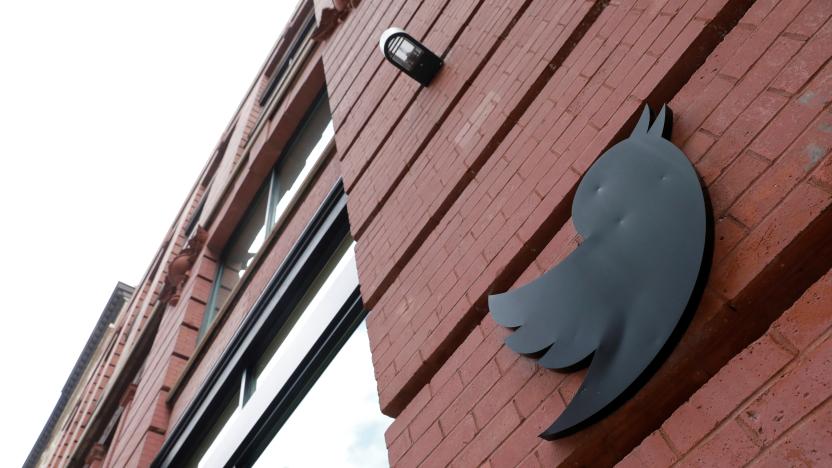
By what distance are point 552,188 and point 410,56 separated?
171 cm

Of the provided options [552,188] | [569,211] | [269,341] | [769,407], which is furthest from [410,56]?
[269,341]

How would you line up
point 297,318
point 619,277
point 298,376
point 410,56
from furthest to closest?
point 297,318 → point 298,376 → point 410,56 → point 619,277

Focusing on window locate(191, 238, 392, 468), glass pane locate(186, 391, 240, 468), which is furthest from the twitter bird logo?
glass pane locate(186, 391, 240, 468)

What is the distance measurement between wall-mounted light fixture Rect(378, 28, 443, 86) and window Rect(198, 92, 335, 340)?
406 cm

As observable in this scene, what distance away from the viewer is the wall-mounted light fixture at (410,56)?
3.67 meters

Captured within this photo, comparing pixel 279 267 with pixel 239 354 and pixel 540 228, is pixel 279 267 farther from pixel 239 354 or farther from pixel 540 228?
pixel 540 228

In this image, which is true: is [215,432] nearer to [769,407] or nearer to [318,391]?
[318,391]

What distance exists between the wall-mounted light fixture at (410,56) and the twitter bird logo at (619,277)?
1826 mm

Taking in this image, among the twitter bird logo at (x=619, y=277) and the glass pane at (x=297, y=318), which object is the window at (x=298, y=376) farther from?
Answer: the twitter bird logo at (x=619, y=277)

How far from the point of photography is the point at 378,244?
333cm

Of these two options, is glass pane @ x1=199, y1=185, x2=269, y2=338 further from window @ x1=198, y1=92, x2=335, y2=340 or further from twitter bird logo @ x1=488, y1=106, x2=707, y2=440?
twitter bird logo @ x1=488, y1=106, x2=707, y2=440

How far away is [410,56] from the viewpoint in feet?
12.1

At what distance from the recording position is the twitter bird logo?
5.20 ft

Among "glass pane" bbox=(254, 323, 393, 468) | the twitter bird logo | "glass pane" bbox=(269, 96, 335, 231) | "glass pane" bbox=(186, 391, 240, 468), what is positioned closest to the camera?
the twitter bird logo
